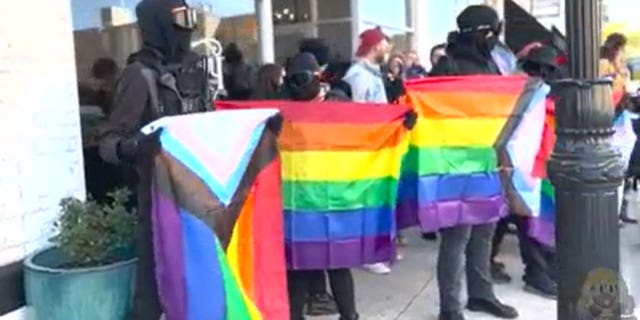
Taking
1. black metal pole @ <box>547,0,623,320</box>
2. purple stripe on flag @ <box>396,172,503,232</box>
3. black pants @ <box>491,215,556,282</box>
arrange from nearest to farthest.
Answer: black metal pole @ <box>547,0,623,320</box> < purple stripe on flag @ <box>396,172,503,232</box> < black pants @ <box>491,215,556,282</box>

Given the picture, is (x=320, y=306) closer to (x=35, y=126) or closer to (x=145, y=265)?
(x=145, y=265)

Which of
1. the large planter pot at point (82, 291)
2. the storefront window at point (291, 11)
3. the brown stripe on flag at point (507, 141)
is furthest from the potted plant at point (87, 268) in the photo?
the storefront window at point (291, 11)

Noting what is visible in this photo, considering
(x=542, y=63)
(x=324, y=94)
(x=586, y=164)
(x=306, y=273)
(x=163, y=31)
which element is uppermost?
(x=163, y=31)

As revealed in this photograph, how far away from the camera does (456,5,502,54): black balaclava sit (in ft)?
15.4

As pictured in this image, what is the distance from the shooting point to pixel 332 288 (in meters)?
4.55

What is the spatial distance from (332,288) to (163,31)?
5.93 feet

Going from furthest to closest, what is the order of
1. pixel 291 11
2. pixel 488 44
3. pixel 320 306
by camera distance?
1. pixel 291 11
2. pixel 320 306
3. pixel 488 44

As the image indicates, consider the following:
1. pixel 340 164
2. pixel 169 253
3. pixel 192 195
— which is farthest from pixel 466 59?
pixel 169 253

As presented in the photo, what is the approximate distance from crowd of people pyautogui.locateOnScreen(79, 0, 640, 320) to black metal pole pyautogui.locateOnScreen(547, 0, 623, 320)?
1.42 m

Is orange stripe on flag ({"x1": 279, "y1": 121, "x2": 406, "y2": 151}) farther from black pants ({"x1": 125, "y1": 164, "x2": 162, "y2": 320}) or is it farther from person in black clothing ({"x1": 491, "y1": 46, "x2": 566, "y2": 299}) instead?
person in black clothing ({"x1": 491, "y1": 46, "x2": 566, "y2": 299})

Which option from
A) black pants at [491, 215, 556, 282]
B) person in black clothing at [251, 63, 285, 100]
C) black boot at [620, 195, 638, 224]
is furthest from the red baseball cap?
black boot at [620, 195, 638, 224]

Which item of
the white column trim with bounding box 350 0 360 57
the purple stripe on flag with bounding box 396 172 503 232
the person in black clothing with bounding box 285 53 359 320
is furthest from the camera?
the white column trim with bounding box 350 0 360 57

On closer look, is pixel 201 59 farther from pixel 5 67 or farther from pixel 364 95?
pixel 364 95

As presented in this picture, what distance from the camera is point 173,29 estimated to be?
3543 millimetres
